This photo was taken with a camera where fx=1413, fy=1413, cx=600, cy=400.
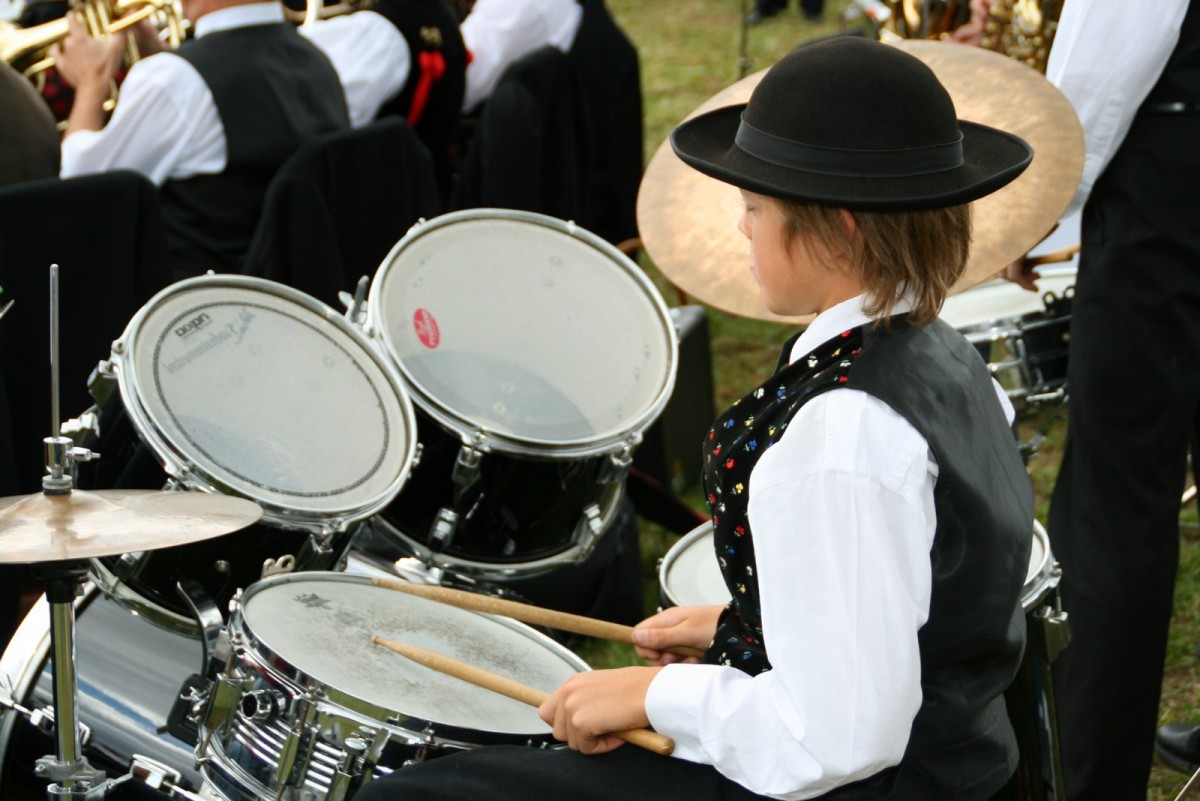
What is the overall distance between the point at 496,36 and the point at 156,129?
1.66 m

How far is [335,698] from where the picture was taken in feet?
5.23

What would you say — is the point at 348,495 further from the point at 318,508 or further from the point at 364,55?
the point at 364,55

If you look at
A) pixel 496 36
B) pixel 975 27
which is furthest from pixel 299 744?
pixel 496 36

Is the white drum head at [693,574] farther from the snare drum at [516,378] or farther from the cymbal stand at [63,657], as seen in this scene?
the cymbal stand at [63,657]

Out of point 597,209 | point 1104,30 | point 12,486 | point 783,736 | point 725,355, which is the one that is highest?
point 1104,30

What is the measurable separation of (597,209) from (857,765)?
375 cm

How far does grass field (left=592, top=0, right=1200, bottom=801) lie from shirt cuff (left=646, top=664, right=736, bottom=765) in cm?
153

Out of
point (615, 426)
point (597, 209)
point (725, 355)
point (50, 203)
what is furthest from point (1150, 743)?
point (597, 209)

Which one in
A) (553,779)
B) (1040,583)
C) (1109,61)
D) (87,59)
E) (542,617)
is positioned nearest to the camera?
(553,779)

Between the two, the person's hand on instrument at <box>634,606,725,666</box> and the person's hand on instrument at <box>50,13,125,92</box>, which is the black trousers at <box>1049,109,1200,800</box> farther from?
the person's hand on instrument at <box>50,13,125,92</box>

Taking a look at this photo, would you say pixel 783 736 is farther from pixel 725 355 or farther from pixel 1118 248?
pixel 725 355

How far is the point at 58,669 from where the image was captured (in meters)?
1.64

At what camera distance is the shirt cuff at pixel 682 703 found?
1.36 meters

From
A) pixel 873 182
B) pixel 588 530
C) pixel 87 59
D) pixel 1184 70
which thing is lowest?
pixel 588 530
